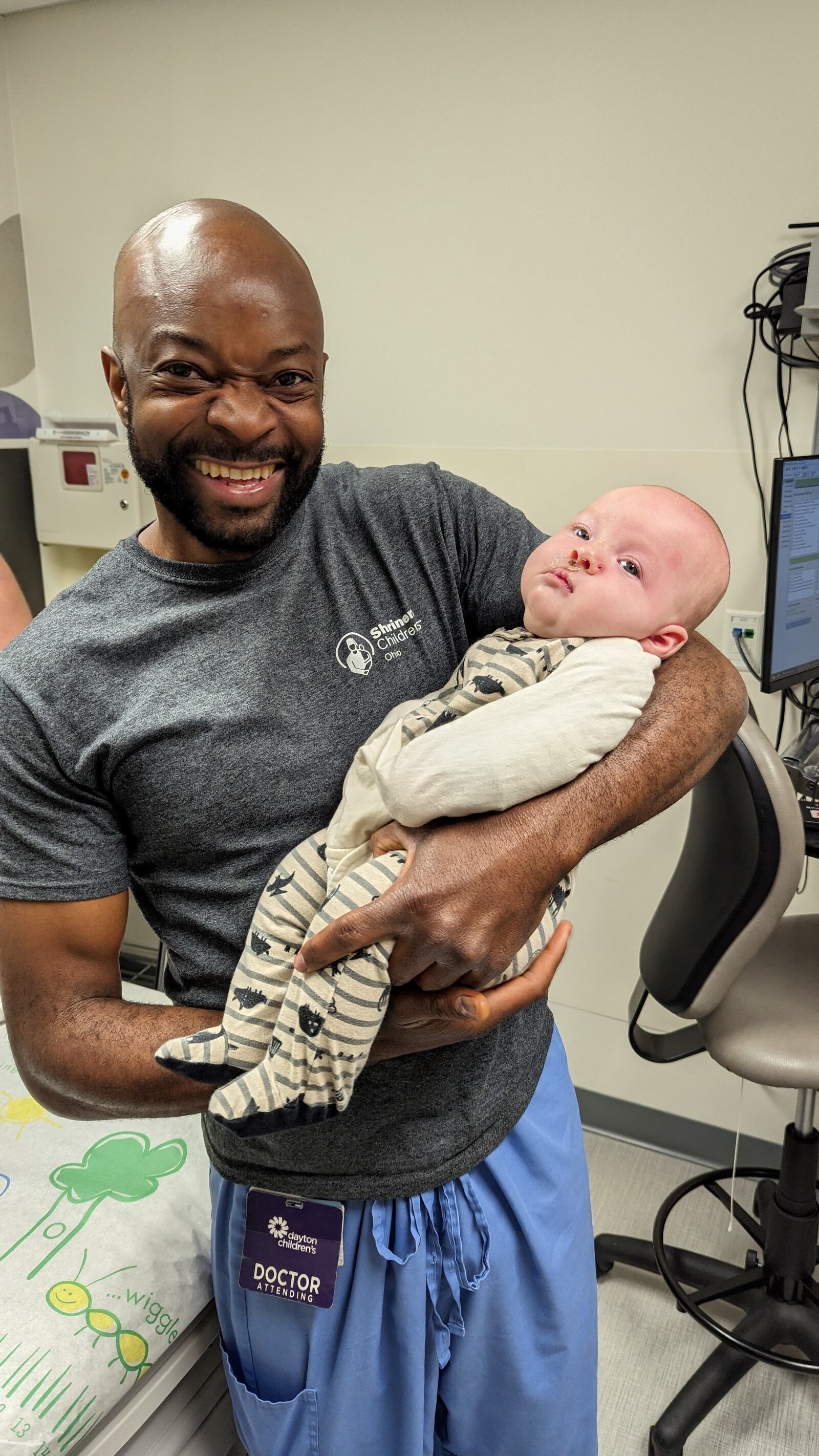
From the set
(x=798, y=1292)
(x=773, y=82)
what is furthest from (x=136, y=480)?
(x=798, y=1292)

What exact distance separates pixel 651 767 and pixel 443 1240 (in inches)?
21.3

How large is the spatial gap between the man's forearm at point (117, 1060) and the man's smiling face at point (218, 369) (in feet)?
1.57

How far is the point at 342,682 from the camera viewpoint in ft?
3.26

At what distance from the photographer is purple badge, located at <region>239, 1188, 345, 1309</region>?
0.97 meters

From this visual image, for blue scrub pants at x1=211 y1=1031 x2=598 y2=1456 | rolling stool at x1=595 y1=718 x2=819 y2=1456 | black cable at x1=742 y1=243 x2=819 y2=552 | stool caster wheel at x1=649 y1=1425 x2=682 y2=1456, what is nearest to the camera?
blue scrub pants at x1=211 y1=1031 x2=598 y2=1456

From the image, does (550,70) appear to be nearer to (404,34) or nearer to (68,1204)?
(404,34)

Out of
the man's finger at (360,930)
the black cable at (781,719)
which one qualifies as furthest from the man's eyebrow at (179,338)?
the black cable at (781,719)

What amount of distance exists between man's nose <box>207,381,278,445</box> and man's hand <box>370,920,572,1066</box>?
54 centimetres

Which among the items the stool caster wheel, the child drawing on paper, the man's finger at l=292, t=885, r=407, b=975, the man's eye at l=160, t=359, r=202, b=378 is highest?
the man's eye at l=160, t=359, r=202, b=378

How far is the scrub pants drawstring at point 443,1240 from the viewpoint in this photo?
0.97 metres

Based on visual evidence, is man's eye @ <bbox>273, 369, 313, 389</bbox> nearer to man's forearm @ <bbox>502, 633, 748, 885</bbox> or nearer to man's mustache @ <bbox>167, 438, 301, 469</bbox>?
man's mustache @ <bbox>167, 438, 301, 469</bbox>

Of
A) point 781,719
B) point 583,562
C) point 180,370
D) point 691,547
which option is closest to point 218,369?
point 180,370

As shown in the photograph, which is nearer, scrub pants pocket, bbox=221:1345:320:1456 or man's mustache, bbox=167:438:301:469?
man's mustache, bbox=167:438:301:469

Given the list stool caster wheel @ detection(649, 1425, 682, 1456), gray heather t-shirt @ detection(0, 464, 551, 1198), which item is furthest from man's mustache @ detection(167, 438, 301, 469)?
stool caster wheel @ detection(649, 1425, 682, 1456)
